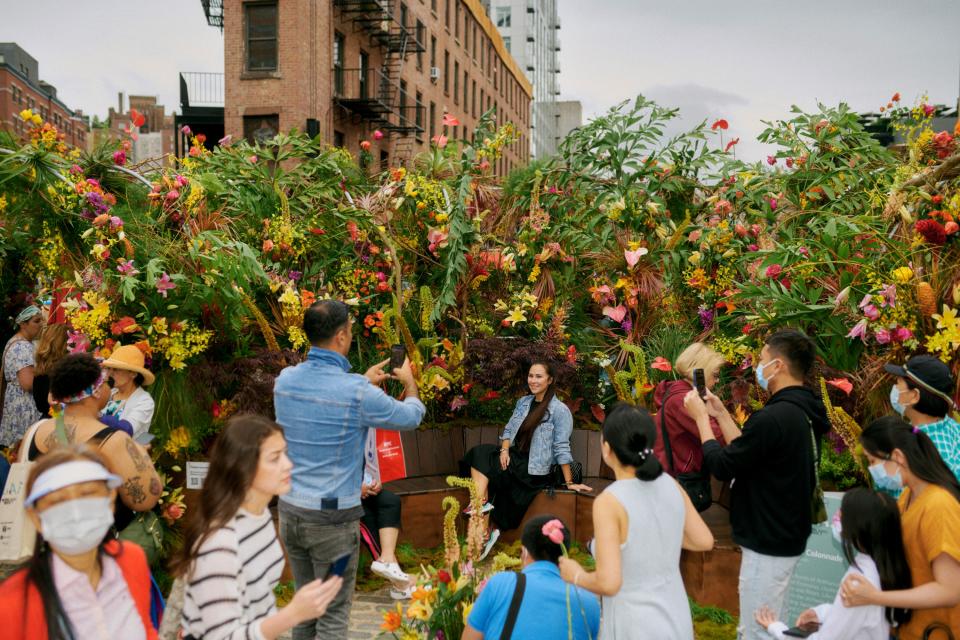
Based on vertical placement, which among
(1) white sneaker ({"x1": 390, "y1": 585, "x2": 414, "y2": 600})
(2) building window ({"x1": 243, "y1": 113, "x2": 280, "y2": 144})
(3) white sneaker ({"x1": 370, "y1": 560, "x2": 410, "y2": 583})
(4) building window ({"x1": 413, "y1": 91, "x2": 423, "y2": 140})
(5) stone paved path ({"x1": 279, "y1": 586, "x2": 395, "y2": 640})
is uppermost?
(4) building window ({"x1": 413, "y1": 91, "x2": 423, "y2": 140})

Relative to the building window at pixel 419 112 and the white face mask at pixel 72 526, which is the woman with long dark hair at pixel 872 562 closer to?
the white face mask at pixel 72 526

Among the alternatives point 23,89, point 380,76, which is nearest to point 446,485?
point 380,76

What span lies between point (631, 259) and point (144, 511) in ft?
14.8

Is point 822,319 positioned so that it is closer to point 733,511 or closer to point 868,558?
point 733,511

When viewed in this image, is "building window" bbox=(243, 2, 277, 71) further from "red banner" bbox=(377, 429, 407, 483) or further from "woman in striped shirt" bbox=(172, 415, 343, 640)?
"woman in striped shirt" bbox=(172, 415, 343, 640)

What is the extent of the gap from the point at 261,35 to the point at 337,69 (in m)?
2.68

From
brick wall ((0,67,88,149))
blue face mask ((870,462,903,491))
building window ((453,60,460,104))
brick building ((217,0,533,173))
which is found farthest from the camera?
brick wall ((0,67,88,149))

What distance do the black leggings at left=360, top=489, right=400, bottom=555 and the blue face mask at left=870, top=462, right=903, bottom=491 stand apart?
3.45 metres

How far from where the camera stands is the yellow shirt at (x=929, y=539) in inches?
112

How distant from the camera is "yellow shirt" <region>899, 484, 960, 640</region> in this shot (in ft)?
9.32

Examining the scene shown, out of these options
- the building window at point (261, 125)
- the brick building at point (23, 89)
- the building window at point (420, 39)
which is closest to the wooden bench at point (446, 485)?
the building window at point (261, 125)

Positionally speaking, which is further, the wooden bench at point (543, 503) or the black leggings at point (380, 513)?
the black leggings at point (380, 513)

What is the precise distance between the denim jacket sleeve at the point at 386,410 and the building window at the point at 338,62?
75.9ft

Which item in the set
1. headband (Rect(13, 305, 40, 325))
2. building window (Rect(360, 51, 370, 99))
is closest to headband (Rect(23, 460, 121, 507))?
headband (Rect(13, 305, 40, 325))
